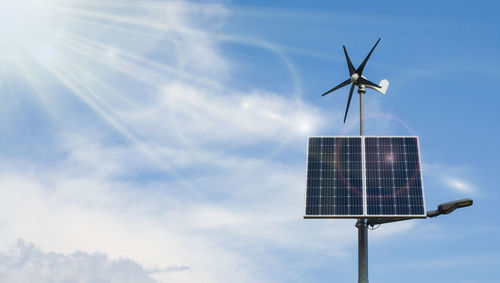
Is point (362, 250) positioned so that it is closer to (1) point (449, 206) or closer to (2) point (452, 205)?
(1) point (449, 206)

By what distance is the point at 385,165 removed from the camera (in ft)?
105

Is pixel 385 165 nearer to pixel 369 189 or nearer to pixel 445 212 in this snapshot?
pixel 369 189

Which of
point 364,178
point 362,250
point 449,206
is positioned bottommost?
point 362,250

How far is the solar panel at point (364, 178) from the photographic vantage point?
1180 inches

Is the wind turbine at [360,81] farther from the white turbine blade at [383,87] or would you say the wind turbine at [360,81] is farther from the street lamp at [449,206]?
the street lamp at [449,206]

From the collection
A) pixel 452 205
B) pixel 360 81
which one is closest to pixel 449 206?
pixel 452 205

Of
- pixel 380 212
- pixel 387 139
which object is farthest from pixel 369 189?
pixel 387 139

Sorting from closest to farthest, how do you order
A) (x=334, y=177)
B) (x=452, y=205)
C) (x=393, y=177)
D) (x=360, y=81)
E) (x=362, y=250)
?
1. (x=452, y=205)
2. (x=362, y=250)
3. (x=393, y=177)
4. (x=334, y=177)
5. (x=360, y=81)

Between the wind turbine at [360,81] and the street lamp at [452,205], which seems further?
the wind turbine at [360,81]

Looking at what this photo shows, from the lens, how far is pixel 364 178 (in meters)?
31.7

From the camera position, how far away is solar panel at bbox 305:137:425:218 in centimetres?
2997

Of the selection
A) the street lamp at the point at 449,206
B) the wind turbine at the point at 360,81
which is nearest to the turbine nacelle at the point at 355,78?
the wind turbine at the point at 360,81

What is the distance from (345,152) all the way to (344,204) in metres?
4.19

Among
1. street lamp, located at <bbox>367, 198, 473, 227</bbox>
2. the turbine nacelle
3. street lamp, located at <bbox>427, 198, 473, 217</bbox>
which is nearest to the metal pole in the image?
street lamp, located at <bbox>367, 198, 473, 227</bbox>
